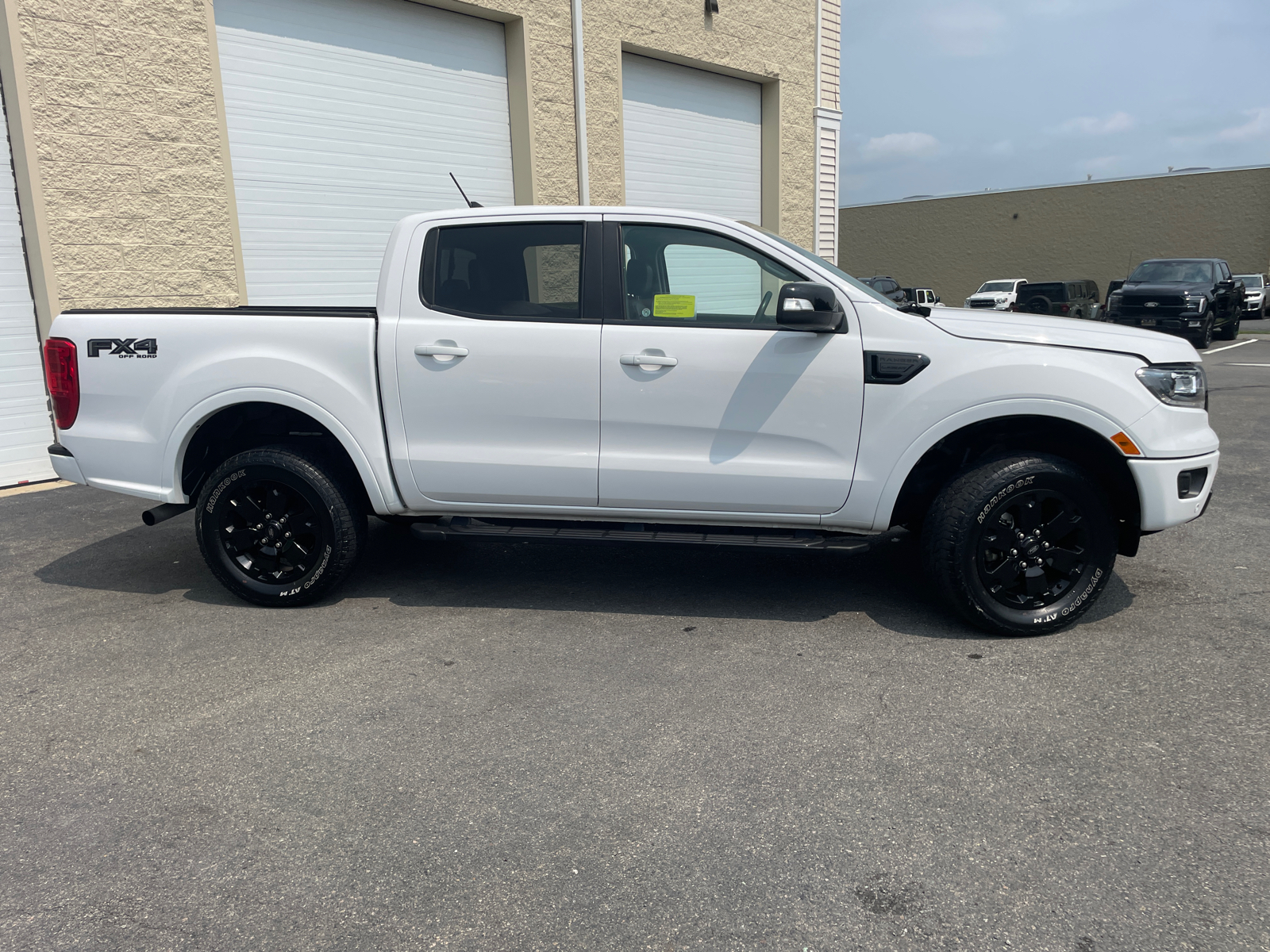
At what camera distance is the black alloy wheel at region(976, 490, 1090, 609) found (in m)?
3.96

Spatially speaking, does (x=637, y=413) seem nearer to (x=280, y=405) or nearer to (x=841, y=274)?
(x=841, y=274)

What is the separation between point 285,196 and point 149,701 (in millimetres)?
6681

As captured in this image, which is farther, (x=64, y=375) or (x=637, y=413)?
(x=64, y=375)

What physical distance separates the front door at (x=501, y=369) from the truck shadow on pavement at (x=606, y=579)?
2.16 feet

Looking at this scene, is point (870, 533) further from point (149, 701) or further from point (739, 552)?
point (149, 701)

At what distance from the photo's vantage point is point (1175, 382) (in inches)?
153

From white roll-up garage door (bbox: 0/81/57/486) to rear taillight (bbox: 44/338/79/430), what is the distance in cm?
382

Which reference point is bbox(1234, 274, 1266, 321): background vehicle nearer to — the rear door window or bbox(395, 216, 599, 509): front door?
the rear door window

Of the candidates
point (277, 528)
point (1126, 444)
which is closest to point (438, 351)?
point (277, 528)

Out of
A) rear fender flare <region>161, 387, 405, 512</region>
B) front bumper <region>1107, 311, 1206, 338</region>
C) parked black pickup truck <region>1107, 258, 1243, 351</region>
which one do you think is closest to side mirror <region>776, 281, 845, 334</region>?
rear fender flare <region>161, 387, 405, 512</region>

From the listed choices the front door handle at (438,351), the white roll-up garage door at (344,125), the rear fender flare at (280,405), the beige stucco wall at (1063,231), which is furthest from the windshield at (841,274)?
the beige stucco wall at (1063,231)

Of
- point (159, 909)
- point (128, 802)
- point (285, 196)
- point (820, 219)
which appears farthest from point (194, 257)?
point (820, 219)

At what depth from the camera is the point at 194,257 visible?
8.21 m

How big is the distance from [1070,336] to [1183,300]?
18753 mm
